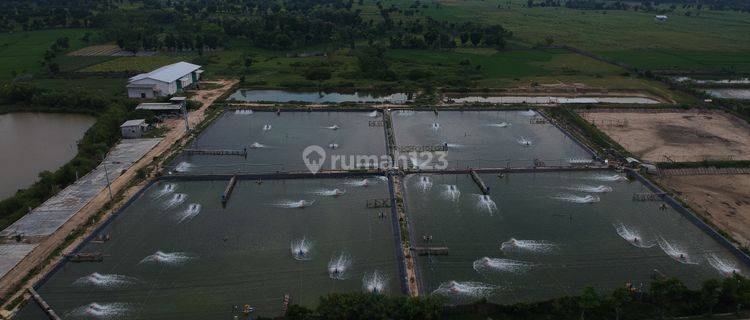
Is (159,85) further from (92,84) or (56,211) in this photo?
(56,211)

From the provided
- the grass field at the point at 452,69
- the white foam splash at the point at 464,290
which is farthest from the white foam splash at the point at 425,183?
the grass field at the point at 452,69

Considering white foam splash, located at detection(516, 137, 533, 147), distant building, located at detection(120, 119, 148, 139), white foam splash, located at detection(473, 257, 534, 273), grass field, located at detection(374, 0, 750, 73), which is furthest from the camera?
grass field, located at detection(374, 0, 750, 73)

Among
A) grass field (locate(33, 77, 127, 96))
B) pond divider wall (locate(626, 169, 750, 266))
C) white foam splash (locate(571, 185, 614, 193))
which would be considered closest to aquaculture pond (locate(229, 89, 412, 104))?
grass field (locate(33, 77, 127, 96))

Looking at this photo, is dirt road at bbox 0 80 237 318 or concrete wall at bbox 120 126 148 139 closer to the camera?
dirt road at bbox 0 80 237 318

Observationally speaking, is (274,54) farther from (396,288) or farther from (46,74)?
(396,288)

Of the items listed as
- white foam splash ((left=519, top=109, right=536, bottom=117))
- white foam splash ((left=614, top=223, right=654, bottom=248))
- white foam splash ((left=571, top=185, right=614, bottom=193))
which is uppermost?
white foam splash ((left=519, top=109, right=536, bottom=117))

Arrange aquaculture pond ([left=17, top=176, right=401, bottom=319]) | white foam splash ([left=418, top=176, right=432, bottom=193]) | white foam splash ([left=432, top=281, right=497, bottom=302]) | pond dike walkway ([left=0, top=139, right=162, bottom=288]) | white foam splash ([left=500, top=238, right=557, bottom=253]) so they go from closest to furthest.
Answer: aquaculture pond ([left=17, top=176, right=401, bottom=319]) → white foam splash ([left=432, top=281, right=497, bottom=302]) → pond dike walkway ([left=0, top=139, right=162, bottom=288]) → white foam splash ([left=500, top=238, right=557, bottom=253]) → white foam splash ([left=418, top=176, right=432, bottom=193])

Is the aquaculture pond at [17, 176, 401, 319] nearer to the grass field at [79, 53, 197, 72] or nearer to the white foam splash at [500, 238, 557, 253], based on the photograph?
the white foam splash at [500, 238, 557, 253]
